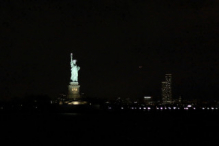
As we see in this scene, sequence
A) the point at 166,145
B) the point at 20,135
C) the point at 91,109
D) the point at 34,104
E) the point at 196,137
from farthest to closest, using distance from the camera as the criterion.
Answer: the point at 34,104 < the point at 91,109 < the point at 20,135 < the point at 196,137 < the point at 166,145

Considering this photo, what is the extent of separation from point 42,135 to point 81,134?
2.97 meters

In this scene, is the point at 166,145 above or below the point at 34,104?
below

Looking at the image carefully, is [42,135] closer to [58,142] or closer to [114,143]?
[58,142]

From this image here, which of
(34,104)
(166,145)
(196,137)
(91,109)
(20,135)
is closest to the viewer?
(166,145)

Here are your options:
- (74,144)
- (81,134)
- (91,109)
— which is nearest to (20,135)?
(81,134)

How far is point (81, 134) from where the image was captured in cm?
3641

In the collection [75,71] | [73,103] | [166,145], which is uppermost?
[75,71]

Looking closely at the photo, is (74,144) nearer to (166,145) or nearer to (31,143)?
(31,143)

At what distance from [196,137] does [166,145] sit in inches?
209

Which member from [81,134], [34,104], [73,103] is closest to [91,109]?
[73,103]

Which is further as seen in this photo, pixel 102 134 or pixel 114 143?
pixel 102 134

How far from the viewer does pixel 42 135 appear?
35688 mm

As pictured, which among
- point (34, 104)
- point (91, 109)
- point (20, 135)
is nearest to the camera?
point (20, 135)

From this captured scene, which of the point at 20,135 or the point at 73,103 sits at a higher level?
the point at 73,103
